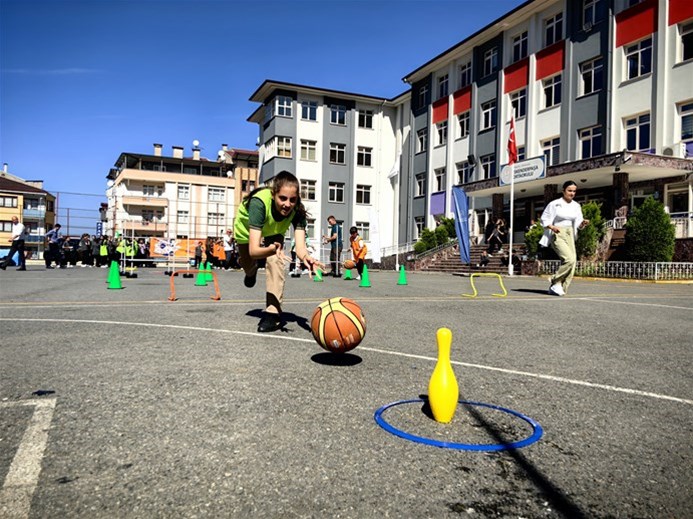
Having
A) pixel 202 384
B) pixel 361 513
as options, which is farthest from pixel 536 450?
pixel 202 384

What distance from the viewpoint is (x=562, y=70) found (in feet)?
96.0

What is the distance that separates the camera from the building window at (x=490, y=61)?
34875mm

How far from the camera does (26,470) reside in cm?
218

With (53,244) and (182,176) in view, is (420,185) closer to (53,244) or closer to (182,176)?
(53,244)

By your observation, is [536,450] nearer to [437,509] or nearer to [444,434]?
[444,434]

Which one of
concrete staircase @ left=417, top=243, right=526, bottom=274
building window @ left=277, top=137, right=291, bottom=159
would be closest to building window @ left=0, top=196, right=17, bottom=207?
building window @ left=277, top=137, right=291, bottom=159

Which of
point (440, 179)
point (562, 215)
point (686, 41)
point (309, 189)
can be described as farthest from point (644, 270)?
point (309, 189)

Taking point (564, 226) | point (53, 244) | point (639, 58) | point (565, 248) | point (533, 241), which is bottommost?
point (565, 248)

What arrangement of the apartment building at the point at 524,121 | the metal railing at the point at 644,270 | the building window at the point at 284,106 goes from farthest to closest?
1. the building window at the point at 284,106
2. the apartment building at the point at 524,121
3. the metal railing at the point at 644,270

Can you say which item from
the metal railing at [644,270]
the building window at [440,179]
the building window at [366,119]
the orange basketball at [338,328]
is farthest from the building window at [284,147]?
the orange basketball at [338,328]

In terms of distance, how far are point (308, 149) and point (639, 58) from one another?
27458 millimetres

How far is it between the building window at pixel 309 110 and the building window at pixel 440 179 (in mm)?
12880

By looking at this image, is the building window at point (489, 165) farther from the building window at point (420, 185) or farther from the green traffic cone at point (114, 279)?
the green traffic cone at point (114, 279)

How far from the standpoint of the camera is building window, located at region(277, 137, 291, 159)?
147ft
